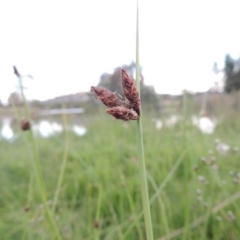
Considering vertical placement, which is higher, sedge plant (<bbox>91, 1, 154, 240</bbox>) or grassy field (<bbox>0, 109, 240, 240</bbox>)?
sedge plant (<bbox>91, 1, 154, 240</bbox>)

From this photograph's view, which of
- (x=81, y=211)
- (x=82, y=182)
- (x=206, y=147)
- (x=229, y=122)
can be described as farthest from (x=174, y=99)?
(x=81, y=211)

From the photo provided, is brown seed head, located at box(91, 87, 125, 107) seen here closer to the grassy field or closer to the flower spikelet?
the flower spikelet

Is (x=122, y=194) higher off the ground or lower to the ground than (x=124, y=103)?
lower

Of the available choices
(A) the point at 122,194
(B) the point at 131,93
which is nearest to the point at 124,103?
(B) the point at 131,93

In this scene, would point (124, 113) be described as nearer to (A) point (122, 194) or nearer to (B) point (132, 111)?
(B) point (132, 111)

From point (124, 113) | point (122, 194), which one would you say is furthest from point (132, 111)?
point (122, 194)

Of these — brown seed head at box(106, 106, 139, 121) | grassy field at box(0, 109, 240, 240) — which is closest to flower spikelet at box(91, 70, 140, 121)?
brown seed head at box(106, 106, 139, 121)

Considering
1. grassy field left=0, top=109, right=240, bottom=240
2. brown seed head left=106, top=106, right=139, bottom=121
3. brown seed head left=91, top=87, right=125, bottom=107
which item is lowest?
grassy field left=0, top=109, right=240, bottom=240

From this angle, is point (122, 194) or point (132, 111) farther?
point (122, 194)
